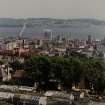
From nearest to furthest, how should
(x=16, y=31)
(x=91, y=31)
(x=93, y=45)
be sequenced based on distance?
1. (x=93, y=45)
2. (x=91, y=31)
3. (x=16, y=31)

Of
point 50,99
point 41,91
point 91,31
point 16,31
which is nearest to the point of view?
point 50,99

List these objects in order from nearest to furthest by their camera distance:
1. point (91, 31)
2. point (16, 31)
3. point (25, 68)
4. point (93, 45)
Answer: point (25, 68)
point (93, 45)
point (91, 31)
point (16, 31)

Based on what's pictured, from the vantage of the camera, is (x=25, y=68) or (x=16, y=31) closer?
(x=25, y=68)

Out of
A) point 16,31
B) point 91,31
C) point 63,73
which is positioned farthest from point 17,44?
point 63,73

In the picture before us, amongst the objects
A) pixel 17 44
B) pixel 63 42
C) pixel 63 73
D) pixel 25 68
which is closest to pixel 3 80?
pixel 25 68

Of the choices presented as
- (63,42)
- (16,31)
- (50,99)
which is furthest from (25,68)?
(16,31)

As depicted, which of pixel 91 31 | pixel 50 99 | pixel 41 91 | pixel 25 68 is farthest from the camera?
pixel 91 31

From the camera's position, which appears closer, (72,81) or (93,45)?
(72,81)

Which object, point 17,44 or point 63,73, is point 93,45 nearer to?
point 17,44

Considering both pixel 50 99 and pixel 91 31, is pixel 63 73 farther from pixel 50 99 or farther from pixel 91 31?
pixel 91 31
